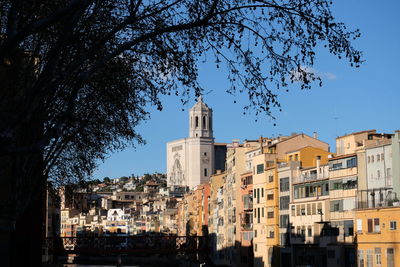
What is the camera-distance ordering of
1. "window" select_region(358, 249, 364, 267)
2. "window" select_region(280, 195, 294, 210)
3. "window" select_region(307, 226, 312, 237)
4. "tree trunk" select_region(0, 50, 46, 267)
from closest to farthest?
"tree trunk" select_region(0, 50, 46, 267) < "window" select_region(358, 249, 364, 267) < "window" select_region(307, 226, 312, 237) < "window" select_region(280, 195, 294, 210)

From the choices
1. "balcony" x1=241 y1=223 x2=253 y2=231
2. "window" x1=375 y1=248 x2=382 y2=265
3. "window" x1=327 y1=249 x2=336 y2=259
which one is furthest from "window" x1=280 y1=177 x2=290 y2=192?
"window" x1=375 y1=248 x2=382 y2=265

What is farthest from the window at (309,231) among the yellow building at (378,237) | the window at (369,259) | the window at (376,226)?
the window at (376,226)

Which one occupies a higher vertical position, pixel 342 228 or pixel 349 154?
pixel 349 154

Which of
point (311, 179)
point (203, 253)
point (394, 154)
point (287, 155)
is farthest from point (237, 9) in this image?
point (203, 253)

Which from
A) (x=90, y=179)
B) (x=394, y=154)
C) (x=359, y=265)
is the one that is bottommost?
(x=359, y=265)

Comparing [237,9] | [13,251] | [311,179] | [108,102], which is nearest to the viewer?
[237,9]

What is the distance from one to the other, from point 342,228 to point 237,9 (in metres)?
53.7

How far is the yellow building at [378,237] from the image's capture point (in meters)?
56.0

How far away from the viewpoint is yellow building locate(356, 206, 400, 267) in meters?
56.0

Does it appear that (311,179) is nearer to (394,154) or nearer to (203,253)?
(394,154)

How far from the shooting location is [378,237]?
2277 inches

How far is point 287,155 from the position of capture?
80.9 meters

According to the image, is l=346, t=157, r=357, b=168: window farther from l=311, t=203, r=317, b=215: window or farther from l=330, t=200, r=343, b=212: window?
l=311, t=203, r=317, b=215: window

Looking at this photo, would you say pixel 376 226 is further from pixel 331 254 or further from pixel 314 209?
pixel 314 209
